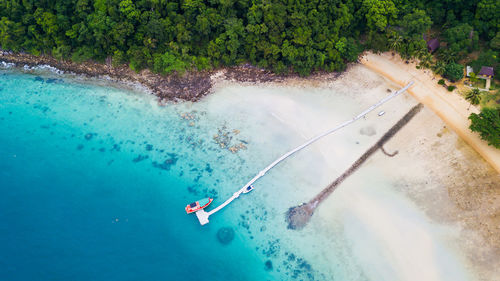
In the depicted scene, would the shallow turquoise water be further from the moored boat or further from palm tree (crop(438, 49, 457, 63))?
palm tree (crop(438, 49, 457, 63))

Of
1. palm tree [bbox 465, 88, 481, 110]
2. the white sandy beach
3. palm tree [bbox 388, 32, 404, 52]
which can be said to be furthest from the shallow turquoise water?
palm tree [bbox 465, 88, 481, 110]

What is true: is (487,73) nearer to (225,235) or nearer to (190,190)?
(225,235)

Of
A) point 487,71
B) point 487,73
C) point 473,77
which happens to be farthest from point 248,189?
point 487,71

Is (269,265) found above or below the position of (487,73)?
below

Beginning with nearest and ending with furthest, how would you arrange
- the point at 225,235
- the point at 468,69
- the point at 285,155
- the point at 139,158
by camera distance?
the point at 225,235, the point at 285,155, the point at 139,158, the point at 468,69

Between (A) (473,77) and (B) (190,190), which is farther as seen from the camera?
(A) (473,77)
